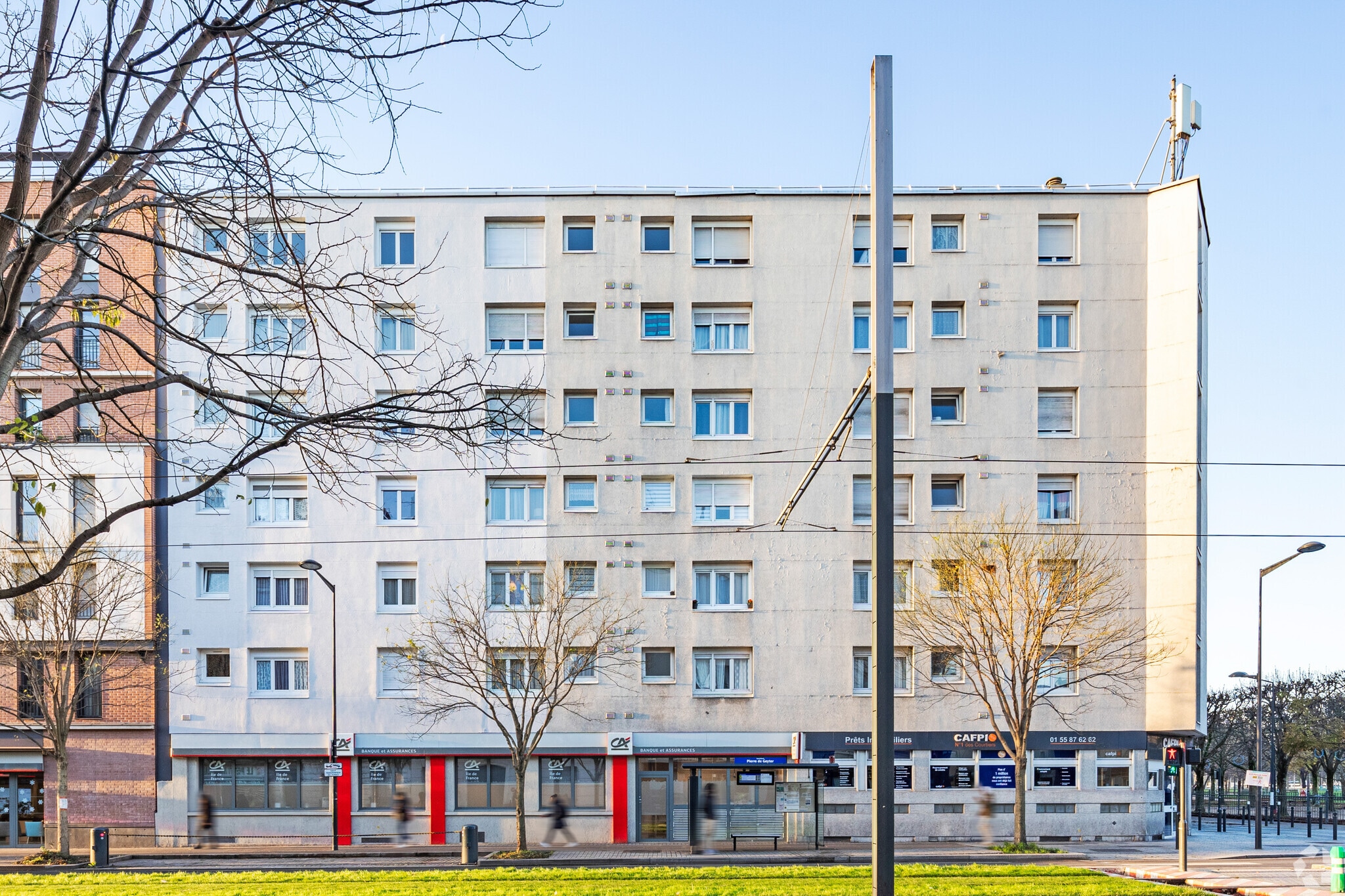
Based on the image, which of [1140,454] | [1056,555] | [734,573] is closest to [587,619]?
[734,573]

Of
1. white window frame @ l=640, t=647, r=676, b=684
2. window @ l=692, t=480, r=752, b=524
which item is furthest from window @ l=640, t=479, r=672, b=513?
white window frame @ l=640, t=647, r=676, b=684

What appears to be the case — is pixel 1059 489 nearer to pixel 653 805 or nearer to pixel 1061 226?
pixel 1061 226

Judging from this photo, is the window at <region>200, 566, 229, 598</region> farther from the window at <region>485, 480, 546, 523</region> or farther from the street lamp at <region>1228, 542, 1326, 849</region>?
the street lamp at <region>1228, 542, 1326, 849</region>

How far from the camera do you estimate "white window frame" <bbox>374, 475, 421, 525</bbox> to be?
37062 millimetres

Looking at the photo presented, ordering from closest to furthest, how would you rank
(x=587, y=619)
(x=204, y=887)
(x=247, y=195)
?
(x=247, y=195), (x=204, y=887), (x=587, y=619)

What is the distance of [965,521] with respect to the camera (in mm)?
36000

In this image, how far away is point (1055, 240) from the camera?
37.8 m

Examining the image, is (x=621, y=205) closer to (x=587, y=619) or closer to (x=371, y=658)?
(x=587, y=619)

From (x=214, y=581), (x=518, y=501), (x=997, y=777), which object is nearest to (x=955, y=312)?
(x=997, y=777)

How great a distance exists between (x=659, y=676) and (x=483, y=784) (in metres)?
6.17

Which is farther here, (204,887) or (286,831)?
(286,831)

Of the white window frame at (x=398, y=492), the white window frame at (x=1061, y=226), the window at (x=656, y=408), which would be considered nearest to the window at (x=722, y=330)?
the window at (x=656, y=408)

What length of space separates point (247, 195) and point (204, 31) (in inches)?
39.5

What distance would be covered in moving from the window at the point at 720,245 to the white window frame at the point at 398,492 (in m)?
11.4
